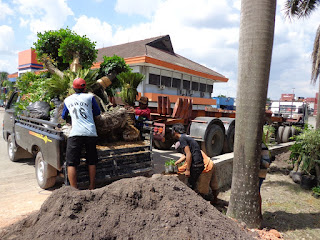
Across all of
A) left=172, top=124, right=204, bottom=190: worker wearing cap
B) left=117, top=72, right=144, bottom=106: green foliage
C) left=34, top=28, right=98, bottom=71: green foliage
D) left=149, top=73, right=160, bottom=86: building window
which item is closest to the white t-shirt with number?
left=172, top=124, right=204, bottom=190: worker wearing cap

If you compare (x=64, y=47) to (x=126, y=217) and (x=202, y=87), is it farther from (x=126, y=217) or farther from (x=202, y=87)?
(x=202, y=87)

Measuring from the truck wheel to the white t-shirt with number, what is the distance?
0.97 meters

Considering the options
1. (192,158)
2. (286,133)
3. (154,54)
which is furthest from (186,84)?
(192,158)

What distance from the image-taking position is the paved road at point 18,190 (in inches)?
135

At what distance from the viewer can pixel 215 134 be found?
759cm

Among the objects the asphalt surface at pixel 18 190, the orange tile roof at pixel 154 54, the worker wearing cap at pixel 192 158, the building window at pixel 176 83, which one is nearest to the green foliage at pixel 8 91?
the asphalt surface at pixel 18 190

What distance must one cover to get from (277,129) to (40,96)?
11.8 metres

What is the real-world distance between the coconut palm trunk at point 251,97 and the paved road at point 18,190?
269 cm

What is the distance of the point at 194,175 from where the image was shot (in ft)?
13.3

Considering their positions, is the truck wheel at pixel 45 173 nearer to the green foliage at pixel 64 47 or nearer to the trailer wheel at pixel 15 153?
the trailer wheel at pixel 15 153

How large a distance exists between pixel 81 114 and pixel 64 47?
295 centimetres

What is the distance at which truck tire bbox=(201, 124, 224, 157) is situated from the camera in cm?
714

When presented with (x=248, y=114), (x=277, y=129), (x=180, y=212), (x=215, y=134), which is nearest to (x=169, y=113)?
(x=215, y=134)

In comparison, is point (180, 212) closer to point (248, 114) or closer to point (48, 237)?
point (48, 237)
